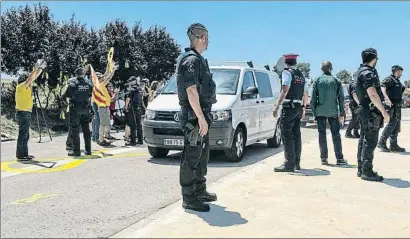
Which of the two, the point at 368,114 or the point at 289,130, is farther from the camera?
the point at 289,130

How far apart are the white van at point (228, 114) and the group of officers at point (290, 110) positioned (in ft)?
4.52

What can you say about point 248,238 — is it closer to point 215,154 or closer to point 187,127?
point 187,127

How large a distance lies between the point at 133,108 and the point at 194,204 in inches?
293

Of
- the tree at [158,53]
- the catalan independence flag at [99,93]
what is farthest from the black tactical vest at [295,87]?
the tree at [158,53]

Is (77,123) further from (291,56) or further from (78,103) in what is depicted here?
(291,56)

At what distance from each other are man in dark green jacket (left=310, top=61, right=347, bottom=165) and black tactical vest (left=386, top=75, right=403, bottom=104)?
2.31 meters

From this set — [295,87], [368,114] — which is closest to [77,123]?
[295,87]

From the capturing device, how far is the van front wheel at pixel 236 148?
9156mm

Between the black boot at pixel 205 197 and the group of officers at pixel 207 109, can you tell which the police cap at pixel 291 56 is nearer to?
the group of officers at pixel 207 109

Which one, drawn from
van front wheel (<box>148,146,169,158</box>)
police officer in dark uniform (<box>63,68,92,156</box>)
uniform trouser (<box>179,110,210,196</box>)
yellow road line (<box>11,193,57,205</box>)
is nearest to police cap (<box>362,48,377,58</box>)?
uniform trouser (<box>179,110,210,196</box>)

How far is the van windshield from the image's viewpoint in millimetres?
9598

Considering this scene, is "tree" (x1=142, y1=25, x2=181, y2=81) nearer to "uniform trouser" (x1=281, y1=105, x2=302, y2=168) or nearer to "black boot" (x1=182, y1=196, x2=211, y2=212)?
"uniform trouser" (x1=281, y1=105, x2=302, y2=168)

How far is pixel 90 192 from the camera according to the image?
6.54 meters

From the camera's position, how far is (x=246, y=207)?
17.8 feet
